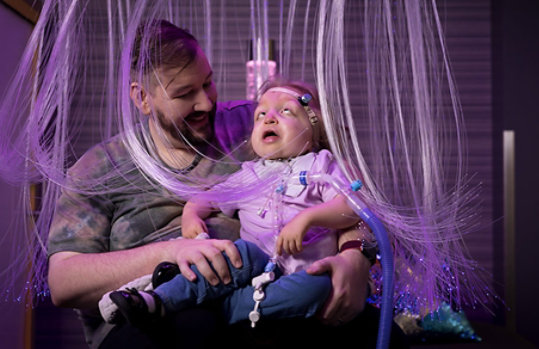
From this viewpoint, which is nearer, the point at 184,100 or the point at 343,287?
the point at 343,287

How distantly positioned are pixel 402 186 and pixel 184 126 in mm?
472

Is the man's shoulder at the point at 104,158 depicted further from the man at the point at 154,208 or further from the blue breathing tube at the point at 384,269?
the blue breathing tube at the point at 384,269

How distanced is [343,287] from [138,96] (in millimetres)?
546

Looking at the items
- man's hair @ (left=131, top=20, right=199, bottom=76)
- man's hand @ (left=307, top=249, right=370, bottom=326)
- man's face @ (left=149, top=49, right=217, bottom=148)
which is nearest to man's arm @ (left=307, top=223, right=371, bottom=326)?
man's hand @ (left=307, top=249, right=370, bottom=326)

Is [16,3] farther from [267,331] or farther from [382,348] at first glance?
[382,348]

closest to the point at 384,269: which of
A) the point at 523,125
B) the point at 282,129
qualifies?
the point at 282,129

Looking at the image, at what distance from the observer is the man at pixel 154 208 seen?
906 mm

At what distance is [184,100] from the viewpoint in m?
1.13

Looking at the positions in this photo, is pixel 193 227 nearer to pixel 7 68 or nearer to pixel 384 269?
pixel 384 269

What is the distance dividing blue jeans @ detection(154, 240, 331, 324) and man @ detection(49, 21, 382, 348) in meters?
0.02

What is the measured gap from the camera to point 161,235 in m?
1.19

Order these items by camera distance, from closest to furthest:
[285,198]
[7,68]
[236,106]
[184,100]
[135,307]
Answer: [135,307] → [285,198] → [184,100] → [236,106] → [7,68]

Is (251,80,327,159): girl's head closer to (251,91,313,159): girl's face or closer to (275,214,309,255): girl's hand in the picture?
(251,91,313,159): girl's face

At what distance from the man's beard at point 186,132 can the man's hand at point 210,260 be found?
0.93ft
